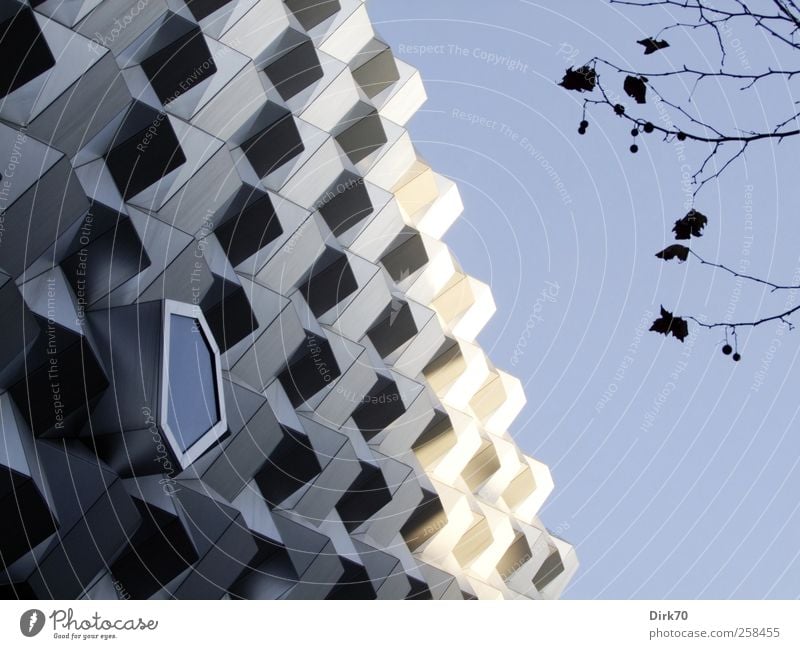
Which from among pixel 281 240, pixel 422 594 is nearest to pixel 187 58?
pixel 281 240

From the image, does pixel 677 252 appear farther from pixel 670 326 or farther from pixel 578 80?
pixel 578 80

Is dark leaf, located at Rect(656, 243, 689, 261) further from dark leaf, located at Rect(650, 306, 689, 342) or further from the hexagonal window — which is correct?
the hexagonal window

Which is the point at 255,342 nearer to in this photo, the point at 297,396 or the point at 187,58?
the point at 297,396

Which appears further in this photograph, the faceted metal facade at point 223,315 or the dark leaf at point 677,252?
the faceted metal facade at point 223,315

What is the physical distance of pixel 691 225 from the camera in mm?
10188

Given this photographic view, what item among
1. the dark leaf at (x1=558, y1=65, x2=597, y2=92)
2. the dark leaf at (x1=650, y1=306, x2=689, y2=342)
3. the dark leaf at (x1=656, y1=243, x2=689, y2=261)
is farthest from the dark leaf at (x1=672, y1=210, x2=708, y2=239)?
the dark leaf at (x1=558, y1=65, x2=597, y2=92)

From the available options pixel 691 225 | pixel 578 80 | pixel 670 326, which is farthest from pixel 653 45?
pixel 670 326

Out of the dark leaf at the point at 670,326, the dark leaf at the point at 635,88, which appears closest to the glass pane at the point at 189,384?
the dark leaf at the point at 670,326

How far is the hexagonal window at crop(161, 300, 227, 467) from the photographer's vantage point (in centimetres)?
2058

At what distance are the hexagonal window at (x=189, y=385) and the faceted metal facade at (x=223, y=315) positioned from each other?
6 cm

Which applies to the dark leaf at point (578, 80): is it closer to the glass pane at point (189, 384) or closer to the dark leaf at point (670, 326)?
the dark leaf at point (670, 326)

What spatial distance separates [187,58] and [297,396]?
31.4 feet

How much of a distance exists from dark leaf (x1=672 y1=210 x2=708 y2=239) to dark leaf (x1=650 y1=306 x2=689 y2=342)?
2.79 feet

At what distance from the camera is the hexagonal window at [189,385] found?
20.6 metres
